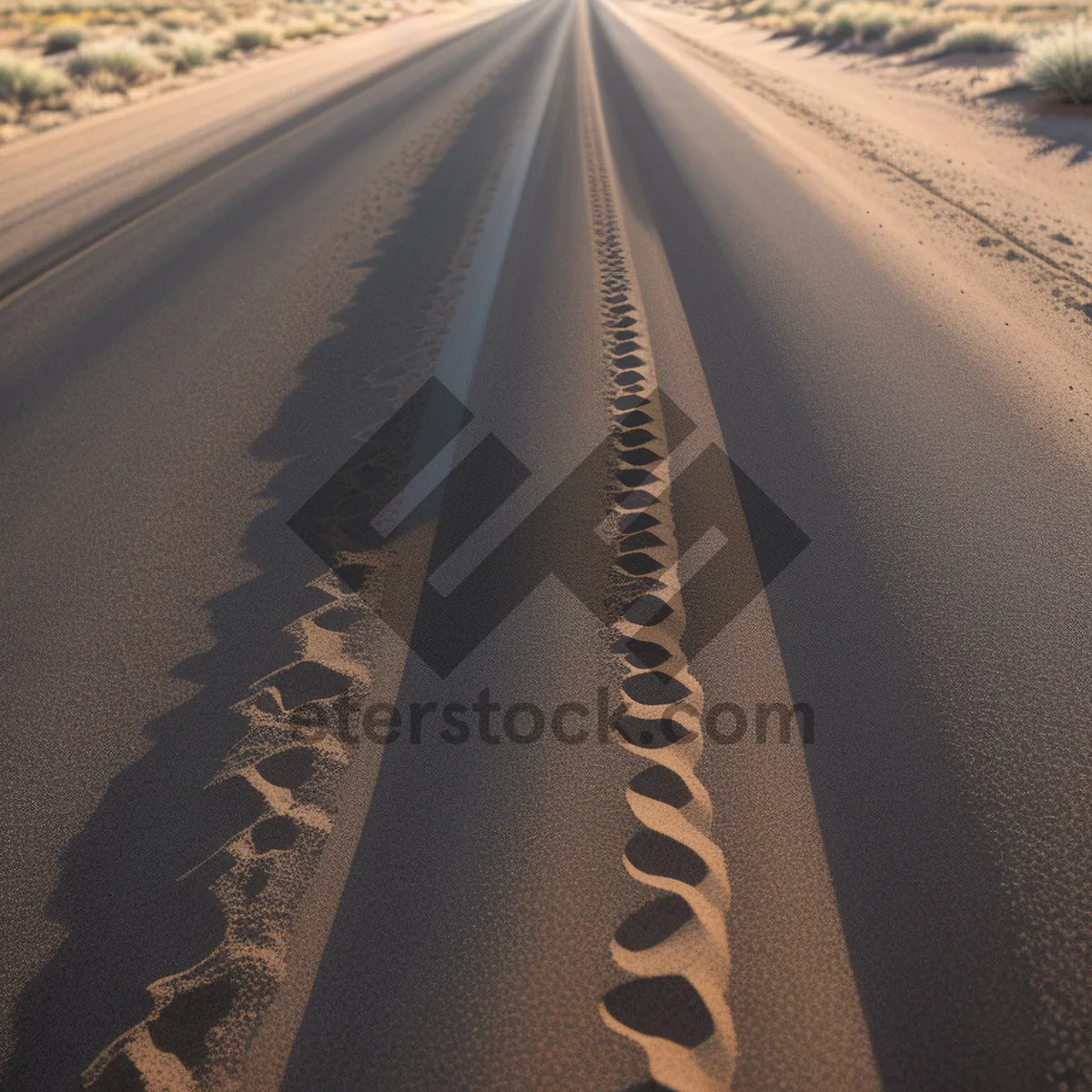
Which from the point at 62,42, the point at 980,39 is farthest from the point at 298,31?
the point at 980,39

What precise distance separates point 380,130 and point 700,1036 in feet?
40.3

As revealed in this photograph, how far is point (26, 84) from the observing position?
15.6 m

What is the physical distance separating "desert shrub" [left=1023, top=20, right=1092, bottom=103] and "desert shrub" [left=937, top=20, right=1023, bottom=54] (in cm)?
413

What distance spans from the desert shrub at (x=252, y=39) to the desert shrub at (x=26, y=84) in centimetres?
817

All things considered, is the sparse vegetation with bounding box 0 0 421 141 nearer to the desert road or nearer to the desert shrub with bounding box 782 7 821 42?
the desert shrub with bounding box 782 7 821 42

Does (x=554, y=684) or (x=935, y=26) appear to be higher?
(x=935, y=26)

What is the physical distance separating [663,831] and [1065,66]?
12.0 meters

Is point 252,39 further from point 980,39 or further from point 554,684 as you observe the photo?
point 554,684

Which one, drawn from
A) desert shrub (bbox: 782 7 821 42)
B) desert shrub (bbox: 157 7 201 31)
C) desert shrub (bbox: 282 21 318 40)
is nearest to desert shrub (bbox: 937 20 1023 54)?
desert shrub (bbox: 782 7 821 42)

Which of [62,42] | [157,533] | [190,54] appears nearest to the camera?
[157,533]

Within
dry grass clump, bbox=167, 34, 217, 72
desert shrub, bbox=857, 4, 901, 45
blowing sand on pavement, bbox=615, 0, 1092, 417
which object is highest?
dry grass clump, bbox=167, 34, 217, 72

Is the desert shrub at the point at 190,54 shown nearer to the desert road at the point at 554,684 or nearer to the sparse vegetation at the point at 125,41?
the sparse vegetation at the point at 125,41

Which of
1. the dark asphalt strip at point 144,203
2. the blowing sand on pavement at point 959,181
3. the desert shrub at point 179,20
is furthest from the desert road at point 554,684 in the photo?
the desert shrub at point 179,20

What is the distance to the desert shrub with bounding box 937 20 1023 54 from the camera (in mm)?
14312
